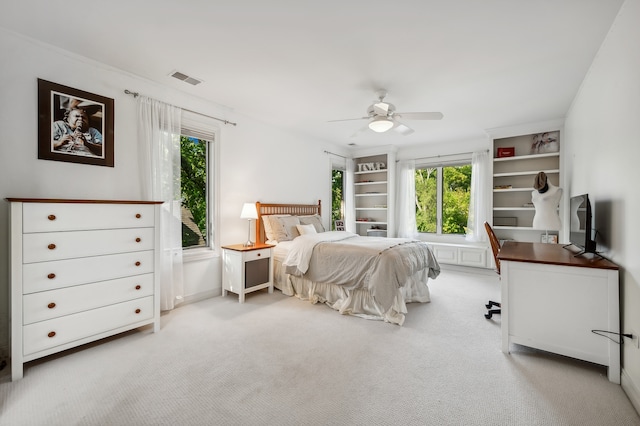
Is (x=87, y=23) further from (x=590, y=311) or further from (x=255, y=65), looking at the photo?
(x=590, y=311)

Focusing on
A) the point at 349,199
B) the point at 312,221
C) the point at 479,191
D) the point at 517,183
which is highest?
the point at 517,183

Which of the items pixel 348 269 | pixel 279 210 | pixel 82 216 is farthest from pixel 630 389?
pixel 279 210

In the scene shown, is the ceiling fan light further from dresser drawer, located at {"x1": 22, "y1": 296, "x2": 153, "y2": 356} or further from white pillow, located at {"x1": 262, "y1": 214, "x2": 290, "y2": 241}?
dresser drawer, located at {"x1": 22, "y1": 296, "x2": 153, "y2": 356}

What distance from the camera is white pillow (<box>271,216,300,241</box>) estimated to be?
14.4 ft

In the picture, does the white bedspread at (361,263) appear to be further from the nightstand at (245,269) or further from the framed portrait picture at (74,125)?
the framed portrait picture at (74,125)

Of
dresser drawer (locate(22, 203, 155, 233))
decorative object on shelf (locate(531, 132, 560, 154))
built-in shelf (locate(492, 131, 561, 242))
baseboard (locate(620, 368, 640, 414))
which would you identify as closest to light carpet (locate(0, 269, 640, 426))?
baseboard (locate(620, 368, 640, 414))

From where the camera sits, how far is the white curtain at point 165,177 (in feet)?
10.3

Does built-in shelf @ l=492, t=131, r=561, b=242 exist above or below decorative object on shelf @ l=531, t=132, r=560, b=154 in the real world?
below

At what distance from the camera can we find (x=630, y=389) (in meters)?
1.79

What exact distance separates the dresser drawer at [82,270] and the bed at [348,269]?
178 centimetres

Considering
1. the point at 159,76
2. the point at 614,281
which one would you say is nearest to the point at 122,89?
the point at 159,76

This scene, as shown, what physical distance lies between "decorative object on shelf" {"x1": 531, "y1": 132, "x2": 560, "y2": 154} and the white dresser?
5.81m

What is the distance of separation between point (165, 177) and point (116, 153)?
0.52 metres

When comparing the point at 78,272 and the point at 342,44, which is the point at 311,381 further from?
the point at 342,44
